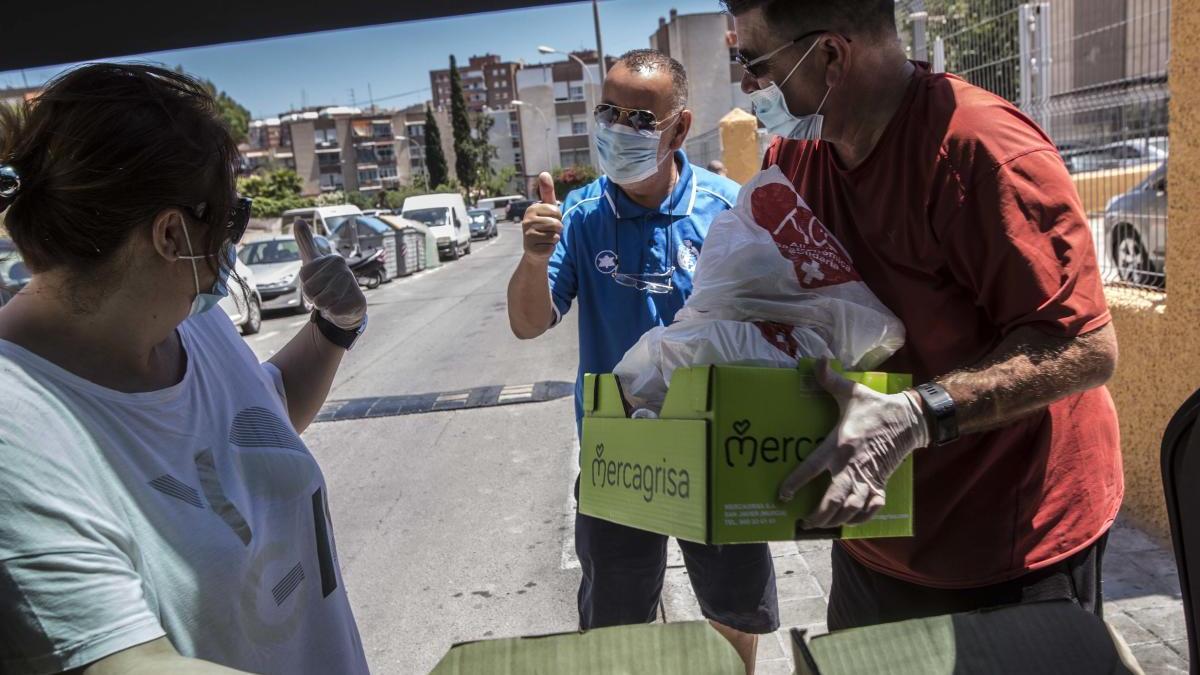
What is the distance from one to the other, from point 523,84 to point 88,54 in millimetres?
101402

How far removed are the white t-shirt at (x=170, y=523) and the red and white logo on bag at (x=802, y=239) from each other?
40.4 inches

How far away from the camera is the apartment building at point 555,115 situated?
8662 cm

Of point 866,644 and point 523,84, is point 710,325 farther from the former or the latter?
point 523,84

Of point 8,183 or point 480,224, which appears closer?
point 8,183

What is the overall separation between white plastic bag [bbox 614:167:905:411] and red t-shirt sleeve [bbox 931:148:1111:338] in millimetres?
210

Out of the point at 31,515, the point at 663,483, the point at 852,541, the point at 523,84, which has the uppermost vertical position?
the point at 523,84

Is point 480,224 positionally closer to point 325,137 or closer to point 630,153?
point 630,153

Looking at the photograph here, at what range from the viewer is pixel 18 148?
1.40m

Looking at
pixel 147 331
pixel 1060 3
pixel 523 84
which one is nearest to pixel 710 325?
pixel 147 331

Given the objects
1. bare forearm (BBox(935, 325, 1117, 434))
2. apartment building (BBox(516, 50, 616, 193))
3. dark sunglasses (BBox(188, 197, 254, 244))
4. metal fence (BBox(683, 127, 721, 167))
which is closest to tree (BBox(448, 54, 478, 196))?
apartment building (BBox(516, 50, 616, 193))

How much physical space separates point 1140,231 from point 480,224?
145 feet

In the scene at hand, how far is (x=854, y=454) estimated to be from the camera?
1.49m

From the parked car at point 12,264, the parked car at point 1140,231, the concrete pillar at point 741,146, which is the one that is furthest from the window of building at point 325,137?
the parked car at point 12,264

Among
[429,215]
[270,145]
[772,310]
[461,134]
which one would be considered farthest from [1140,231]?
[270,145]
